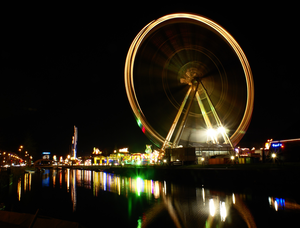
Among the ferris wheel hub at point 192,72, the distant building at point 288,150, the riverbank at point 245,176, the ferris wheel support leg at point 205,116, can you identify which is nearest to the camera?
the riverbank at point 245,176

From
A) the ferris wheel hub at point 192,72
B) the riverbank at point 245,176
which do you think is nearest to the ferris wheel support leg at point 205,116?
the ferris wheel hub at point 192,72

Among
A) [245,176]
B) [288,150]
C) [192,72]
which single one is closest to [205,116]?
[192,72]

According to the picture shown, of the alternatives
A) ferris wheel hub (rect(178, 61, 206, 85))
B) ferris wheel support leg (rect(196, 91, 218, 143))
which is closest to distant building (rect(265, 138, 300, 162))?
ferris wheel support leg (rect(196, 91, 218, 143))

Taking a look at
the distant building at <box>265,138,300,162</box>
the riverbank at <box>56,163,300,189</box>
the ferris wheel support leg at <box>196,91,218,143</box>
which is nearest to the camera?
the riverbank at <box>56,163,300,189</box>

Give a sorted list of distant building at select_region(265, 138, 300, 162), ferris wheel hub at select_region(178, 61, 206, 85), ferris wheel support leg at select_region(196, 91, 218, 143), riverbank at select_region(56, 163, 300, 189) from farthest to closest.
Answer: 1. ferris wheel support leg at select_region(196, 91, 218, 143)
2. ferris wheel hub at select_region(178, 61, 206, 85)
3. distant building at select_region(265, 138, 300, 162)
4. riverbank at select_region(56, 163, 300, 189)

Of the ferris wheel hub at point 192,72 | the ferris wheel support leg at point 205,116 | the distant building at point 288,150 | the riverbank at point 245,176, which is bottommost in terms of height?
the riverbank at point 245,176

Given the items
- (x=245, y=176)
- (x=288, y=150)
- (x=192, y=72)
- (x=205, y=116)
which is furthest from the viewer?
(x=205, y=116)

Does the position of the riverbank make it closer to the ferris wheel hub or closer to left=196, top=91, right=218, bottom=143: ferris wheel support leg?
left=196, top=91, right=218, bottom=143: ferris wheel support leg

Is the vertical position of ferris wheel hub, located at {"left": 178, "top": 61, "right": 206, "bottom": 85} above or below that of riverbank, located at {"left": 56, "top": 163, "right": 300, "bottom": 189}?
above

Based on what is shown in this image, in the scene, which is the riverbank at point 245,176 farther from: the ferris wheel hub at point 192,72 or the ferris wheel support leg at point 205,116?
the ferris wheel hub at point 192,72

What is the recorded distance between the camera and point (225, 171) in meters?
16.2

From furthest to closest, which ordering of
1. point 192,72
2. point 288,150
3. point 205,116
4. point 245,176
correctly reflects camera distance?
point 205,116
point 192,72
point 288,150
point 245,176

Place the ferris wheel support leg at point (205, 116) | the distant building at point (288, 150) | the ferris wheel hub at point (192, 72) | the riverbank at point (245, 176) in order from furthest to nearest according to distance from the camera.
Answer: the ferris wheel support leg at point (205, 116), the ferris wheel hub at point (192, 72), the distant building at point (288, 150), the riverbank at point (245, 176)

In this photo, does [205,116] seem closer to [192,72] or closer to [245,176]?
[192,72]
